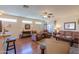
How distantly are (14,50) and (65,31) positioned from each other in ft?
3.87

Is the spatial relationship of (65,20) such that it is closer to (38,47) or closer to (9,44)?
(38,47)

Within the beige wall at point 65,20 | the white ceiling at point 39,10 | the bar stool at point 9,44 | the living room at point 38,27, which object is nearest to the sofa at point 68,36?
the living room at point 38,27

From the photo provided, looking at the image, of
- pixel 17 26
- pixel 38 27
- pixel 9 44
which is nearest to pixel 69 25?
pixel 38 27

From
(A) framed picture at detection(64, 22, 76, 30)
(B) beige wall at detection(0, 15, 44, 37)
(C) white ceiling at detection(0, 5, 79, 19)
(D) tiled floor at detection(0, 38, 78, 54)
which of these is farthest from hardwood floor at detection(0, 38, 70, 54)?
(C) white ceiling at detection(0, 5, 79, 19)

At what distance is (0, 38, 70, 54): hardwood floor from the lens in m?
1.80

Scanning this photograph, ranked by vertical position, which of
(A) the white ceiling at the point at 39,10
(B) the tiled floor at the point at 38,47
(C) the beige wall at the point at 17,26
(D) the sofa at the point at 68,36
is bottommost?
(B) the tiled floor at the point at 38,47

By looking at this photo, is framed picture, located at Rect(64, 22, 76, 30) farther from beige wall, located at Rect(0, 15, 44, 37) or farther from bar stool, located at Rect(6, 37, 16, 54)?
bar stool, located at Rect(6, 37, 16, 54)

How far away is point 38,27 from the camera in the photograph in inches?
75.0

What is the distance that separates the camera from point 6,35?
5.73 feet

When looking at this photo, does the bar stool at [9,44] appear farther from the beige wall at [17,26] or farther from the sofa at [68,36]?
the sofa at [68,36]

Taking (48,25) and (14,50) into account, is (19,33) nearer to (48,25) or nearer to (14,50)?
(14,50)

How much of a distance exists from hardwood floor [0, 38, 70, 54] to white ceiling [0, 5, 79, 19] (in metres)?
0.56

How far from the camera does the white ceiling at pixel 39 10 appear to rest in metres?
1.74
